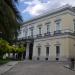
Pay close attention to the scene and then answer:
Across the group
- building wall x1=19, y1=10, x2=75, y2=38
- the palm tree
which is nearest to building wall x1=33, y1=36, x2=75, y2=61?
building wall x1=19, y1=10, x2=75, y2=38

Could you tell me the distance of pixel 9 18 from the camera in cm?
1448

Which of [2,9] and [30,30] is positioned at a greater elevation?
[30,30]

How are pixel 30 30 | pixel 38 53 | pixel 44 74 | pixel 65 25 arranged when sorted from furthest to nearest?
pixel 30 30 < pixel 38 53 < pixel 65 25 < pixel 44 74

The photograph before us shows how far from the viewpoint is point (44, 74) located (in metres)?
22.1

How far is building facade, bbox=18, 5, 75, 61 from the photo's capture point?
4750 centimetres

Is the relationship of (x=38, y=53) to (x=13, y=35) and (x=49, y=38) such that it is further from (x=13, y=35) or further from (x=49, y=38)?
(x=13, y=35)

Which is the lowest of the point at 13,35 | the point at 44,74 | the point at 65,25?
the point at 44,74

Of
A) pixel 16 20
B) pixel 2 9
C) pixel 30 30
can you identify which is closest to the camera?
pixel 2 9

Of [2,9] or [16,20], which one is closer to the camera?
[2,9]

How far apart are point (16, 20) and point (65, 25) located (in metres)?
33.3

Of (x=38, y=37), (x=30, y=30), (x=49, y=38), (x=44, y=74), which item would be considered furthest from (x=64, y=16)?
(x=44, y=74)

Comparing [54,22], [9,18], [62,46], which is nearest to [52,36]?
[54,22]

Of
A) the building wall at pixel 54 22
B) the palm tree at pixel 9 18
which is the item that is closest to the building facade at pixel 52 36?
the building wall at pixel 54 22

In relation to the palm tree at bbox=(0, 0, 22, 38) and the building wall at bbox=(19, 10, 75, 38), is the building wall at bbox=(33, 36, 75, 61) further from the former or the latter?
the palm tree at bbox=(0, 0, 22, 38)
